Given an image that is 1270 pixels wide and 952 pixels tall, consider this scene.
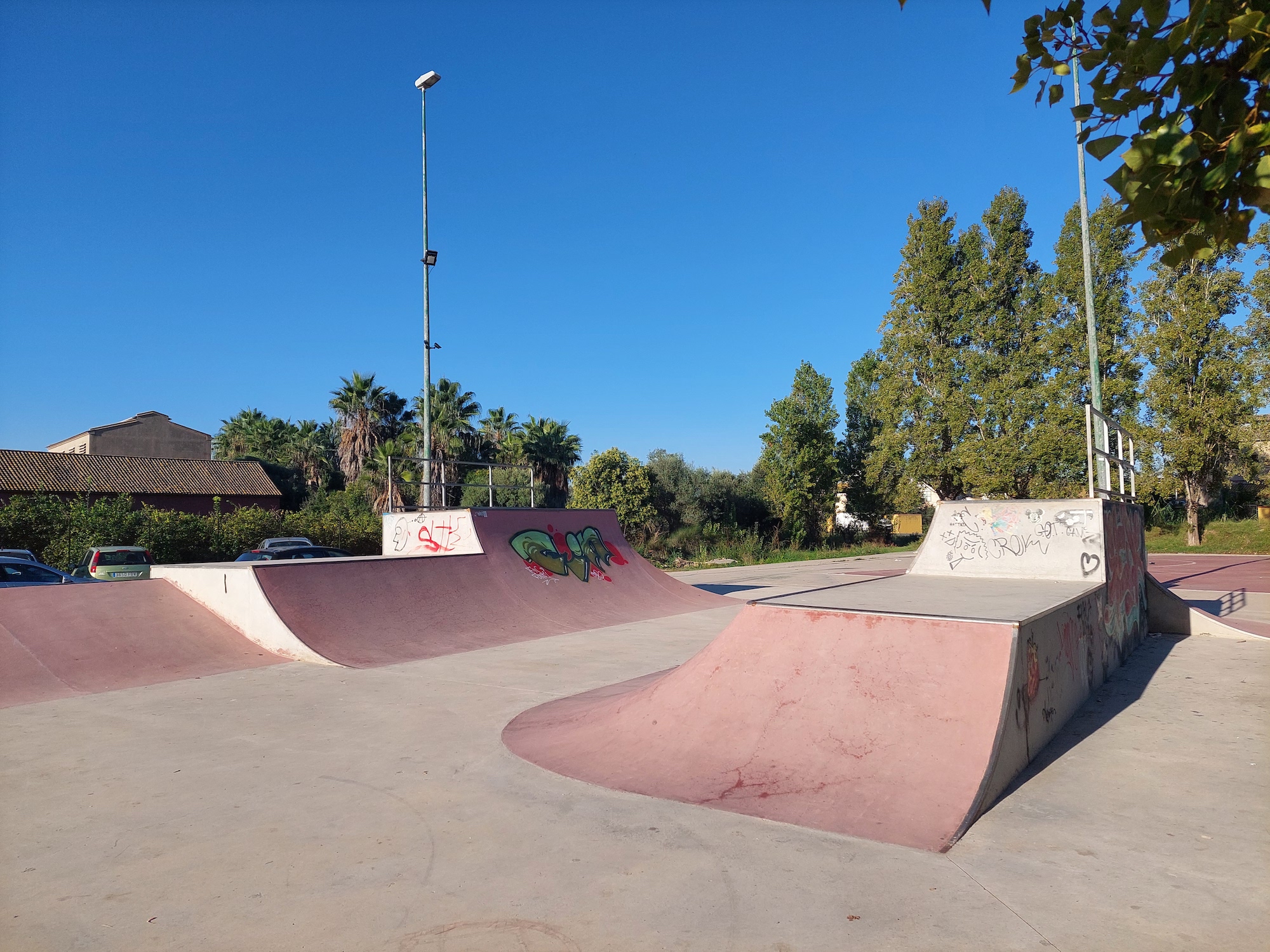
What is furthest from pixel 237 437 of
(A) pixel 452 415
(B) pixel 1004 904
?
(B) pixel 1004 904

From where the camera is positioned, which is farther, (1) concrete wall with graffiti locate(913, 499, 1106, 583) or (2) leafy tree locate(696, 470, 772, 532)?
(2) leafy tree locate(696, 470, 772, 532)

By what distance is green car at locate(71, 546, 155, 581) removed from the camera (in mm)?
13375

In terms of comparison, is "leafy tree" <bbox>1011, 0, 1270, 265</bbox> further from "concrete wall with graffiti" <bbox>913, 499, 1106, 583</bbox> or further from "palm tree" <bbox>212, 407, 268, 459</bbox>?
"palm tree" <bbox>212, 407, 268, 459</bbox>

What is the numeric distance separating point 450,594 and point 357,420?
87.6 ft

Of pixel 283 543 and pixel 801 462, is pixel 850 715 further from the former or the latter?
pixel 801 462

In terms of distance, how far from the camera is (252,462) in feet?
119

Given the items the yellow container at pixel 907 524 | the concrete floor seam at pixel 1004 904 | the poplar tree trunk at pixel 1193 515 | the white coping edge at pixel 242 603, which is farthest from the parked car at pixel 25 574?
the yellow container at pixel 907 524

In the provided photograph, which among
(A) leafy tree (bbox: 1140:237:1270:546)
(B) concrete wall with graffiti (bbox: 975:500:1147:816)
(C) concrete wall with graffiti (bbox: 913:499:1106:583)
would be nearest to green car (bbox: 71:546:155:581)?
(C) concrete wall with graffiti (bbox: 913:499:1106:583)

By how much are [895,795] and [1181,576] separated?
19125 mm

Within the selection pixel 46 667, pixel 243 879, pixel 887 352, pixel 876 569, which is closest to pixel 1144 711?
pixel 243 879

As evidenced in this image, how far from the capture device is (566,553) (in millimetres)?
13578

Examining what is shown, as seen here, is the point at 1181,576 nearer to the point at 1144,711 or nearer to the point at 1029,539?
the point at 1029,539

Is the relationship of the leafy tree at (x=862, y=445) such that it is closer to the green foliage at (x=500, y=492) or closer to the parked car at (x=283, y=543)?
the green foliage at (x=500, y=492)

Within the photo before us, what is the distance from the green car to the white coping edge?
4.44m
